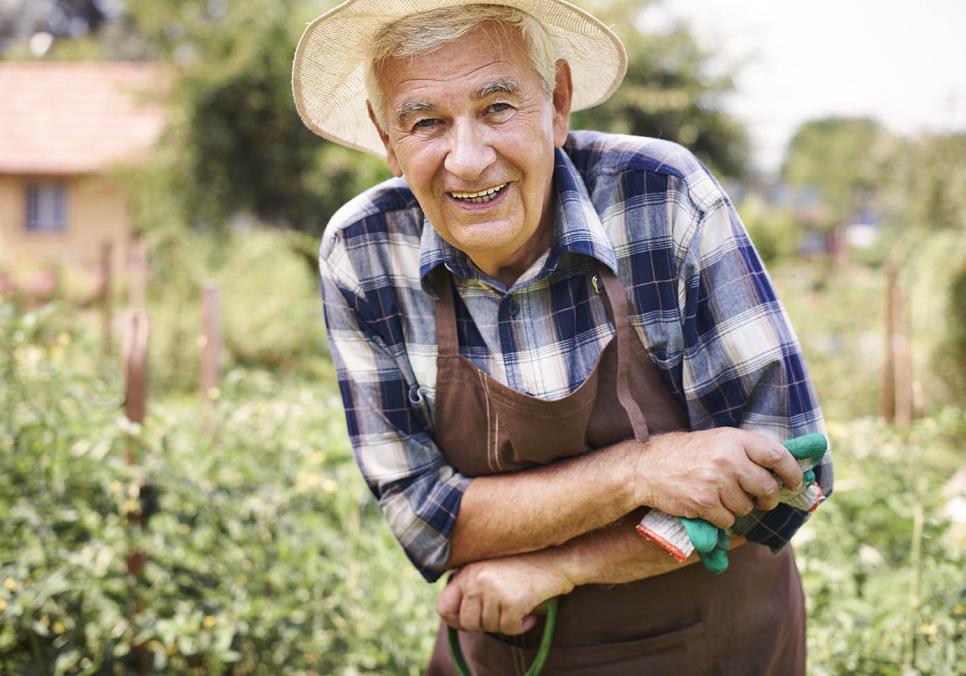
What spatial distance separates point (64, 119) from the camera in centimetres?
2050

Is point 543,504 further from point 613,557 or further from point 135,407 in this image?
point 135,407

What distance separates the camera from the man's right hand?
1.39 m

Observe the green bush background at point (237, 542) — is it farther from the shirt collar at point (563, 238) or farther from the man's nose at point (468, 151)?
the man's nose at point (468, 151)

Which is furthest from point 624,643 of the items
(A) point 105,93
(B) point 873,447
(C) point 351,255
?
(A) point 105,93

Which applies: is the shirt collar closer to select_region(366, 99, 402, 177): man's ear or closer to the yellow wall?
select_region(366, 99, 402, 177): man's ear

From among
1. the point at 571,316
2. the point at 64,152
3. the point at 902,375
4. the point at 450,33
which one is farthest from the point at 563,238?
the point at 64,152

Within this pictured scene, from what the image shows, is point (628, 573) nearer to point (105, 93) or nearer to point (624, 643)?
point (624, 643)

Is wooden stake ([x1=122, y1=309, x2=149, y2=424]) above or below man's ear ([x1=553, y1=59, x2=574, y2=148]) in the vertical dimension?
below

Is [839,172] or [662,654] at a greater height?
[839,172]

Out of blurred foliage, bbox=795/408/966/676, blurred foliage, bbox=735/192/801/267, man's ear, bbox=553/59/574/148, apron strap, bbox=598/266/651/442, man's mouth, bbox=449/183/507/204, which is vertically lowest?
blurred foliage, bbox=795/408/966/676

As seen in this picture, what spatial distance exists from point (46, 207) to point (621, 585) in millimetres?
22203

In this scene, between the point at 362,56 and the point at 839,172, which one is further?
the point at 839,172

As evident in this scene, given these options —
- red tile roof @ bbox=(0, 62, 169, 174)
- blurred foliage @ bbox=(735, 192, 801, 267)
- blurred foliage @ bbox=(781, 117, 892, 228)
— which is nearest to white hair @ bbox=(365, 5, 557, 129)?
blurred foliage @ bbox=(735, 192, 801, 267)

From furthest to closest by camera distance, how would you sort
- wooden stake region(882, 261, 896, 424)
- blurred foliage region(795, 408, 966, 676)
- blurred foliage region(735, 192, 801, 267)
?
blurred foliage region(735, 192, 801, 267) < wooden stake region(882, 261, 896, 424) < blurred foliage region(795, 408, 966, 676)
